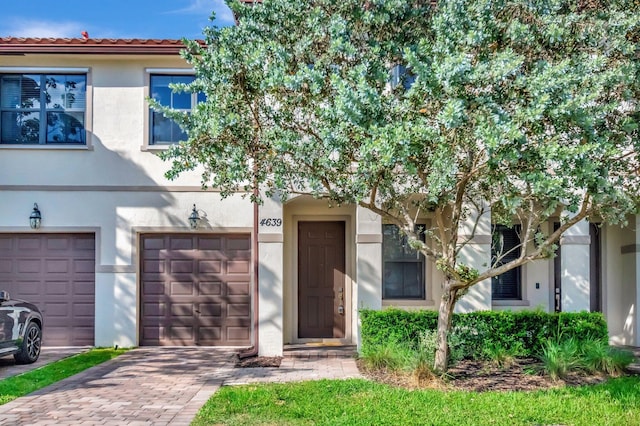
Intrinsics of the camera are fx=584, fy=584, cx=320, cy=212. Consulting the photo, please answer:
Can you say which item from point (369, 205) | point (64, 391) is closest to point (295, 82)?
point (369, 205)

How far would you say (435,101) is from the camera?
22.3 ft

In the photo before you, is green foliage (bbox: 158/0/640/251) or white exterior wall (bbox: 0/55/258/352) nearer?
green foliage (bbox: 158/0/640/251)

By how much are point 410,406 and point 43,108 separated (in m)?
9.86

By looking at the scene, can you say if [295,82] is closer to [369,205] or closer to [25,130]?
[369,205]

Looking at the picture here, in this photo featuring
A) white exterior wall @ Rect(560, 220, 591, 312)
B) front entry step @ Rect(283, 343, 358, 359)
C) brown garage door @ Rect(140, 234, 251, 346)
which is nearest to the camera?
front entry step @ Rect(283, 343, 358, 359)

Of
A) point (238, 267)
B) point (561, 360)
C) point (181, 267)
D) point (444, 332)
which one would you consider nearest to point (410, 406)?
point (444, 332)

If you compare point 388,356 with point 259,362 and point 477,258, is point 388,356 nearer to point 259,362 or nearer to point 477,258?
point 259,362

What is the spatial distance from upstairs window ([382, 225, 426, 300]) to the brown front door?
946mm

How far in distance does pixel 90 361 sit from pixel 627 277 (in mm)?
10930

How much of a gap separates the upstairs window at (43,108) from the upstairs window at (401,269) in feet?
22.6

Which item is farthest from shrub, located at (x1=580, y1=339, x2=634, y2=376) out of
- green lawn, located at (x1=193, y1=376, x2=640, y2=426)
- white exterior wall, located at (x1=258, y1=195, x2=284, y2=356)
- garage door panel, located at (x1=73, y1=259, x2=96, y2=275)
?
garage door panel, located at (x1=73, y1=259, x2=96, y2=275)

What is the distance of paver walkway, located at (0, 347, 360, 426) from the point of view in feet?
22.8

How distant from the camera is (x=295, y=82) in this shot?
6.88 metres

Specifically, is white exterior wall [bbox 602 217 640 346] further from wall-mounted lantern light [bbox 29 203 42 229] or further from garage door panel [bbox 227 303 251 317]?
wall-mounted lantern light [bbox 29 203 42 229]
